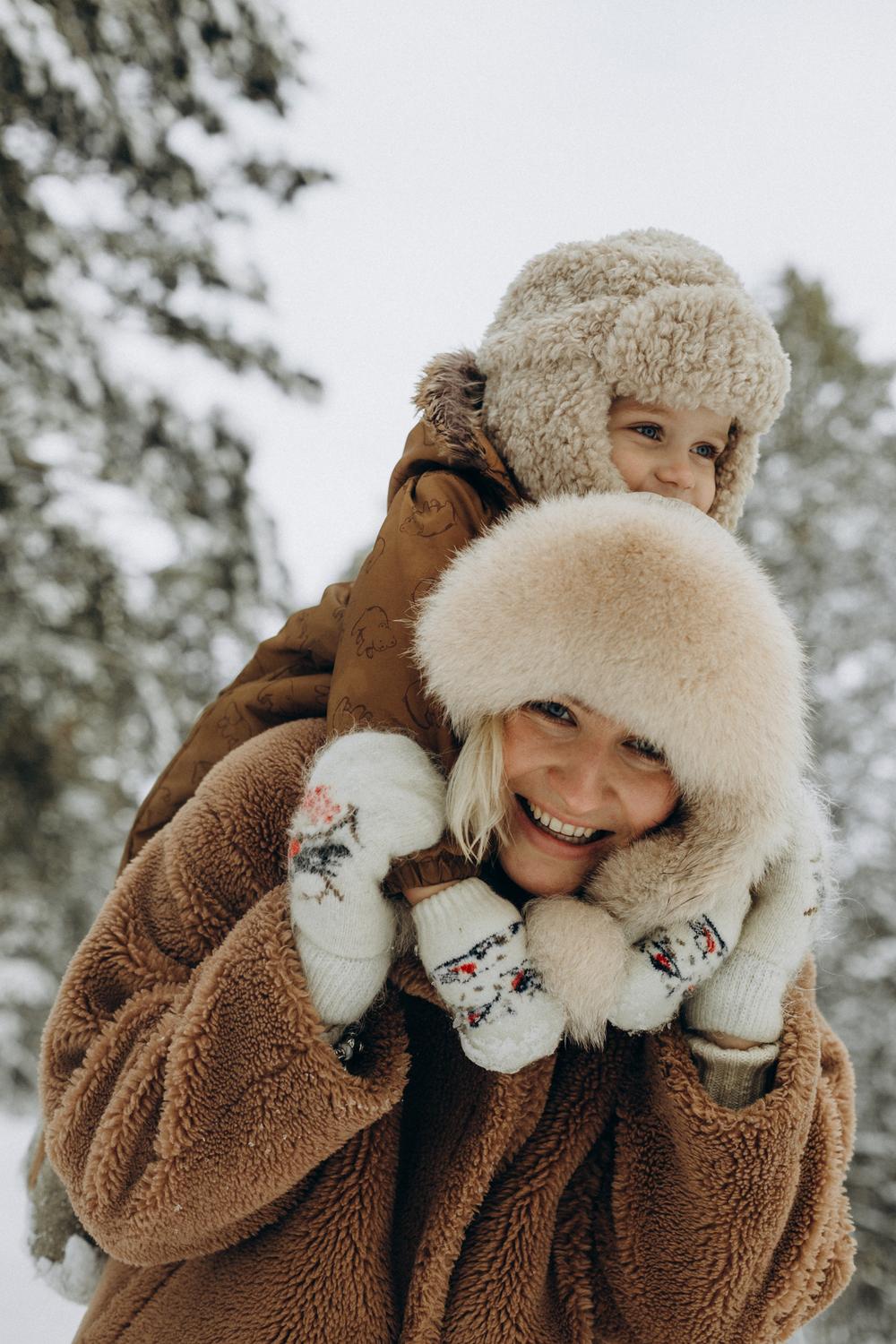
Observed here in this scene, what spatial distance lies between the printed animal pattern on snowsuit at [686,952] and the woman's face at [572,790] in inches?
6.2

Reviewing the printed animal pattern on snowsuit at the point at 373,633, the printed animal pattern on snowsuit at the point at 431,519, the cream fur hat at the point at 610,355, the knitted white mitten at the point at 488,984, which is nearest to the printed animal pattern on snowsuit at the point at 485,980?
the knitted white mitten at the point at 488,984

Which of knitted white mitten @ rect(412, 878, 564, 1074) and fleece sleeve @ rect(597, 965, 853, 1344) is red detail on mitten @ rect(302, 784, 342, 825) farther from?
fleece sleeve @ rect(597, 965, 853, 1344)

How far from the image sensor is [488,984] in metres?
1.30

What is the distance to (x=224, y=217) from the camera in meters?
4.66

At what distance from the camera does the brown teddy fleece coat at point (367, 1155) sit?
1.32 metres

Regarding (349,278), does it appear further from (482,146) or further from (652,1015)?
(652,1015)

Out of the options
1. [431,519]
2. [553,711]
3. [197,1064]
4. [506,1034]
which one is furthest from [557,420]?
[197,1064]

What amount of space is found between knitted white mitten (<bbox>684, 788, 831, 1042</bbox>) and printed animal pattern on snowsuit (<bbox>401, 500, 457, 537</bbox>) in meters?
0.76

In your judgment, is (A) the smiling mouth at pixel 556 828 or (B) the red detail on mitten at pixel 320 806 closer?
(B) the red detail on mitten at pixel 320 806

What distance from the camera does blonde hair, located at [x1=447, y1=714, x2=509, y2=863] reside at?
1.38 m

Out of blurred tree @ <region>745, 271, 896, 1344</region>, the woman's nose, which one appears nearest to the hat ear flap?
the woman's nose

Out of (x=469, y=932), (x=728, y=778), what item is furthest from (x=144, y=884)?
(x=728, y=778)

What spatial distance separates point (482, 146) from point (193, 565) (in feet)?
14.5

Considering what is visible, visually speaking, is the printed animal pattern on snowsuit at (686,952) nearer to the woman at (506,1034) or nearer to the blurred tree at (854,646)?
the woman at (506,1034)
